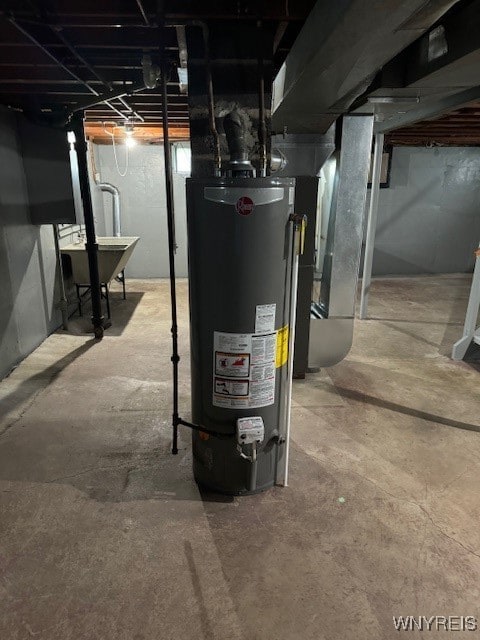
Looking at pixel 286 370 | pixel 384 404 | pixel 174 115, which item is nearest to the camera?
pixel 286 370

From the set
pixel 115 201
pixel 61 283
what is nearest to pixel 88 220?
pixel 61 283

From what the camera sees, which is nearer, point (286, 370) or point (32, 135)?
point (286, 370)

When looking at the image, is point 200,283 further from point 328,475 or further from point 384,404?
point 384,404

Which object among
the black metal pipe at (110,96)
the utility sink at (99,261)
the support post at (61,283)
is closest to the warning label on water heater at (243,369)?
the black metal pipe at (110,96)

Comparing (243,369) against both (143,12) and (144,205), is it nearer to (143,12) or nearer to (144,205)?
(143,12)

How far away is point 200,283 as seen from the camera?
1.91 m

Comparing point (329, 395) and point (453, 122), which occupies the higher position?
point (453, 122)

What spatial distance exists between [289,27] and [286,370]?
6.06 feet

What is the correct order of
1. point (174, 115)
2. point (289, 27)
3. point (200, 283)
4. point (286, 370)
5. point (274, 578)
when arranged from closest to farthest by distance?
point (274, 578), point (200, 283), point (286, 370), point (289, 27), point (174, 115)

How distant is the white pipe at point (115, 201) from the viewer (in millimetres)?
6809

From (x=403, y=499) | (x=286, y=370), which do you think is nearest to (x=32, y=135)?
(x=286, y=370)

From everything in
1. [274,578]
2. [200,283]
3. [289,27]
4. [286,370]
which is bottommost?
[274,578]

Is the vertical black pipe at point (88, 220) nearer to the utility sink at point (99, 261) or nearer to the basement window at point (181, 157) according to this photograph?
the utility sink at point (99, 261)

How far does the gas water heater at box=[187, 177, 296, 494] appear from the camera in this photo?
178 centimetres
